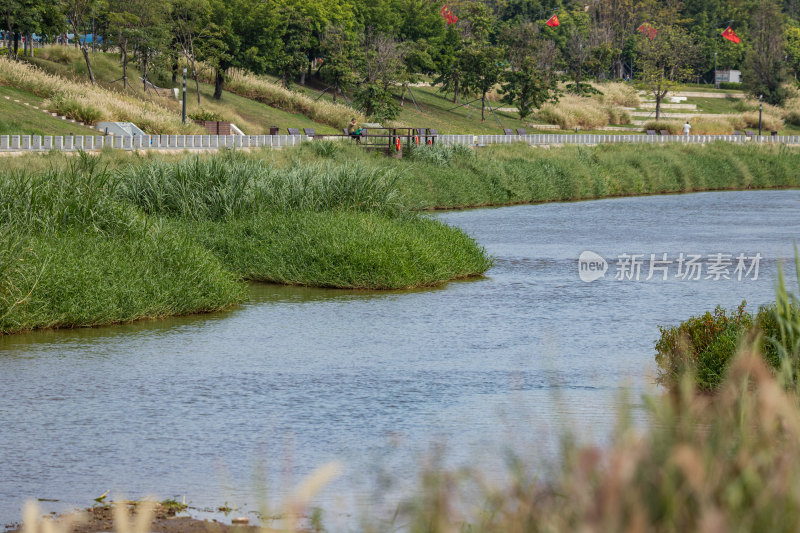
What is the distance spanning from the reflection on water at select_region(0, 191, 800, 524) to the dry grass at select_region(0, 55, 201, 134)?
116 ft

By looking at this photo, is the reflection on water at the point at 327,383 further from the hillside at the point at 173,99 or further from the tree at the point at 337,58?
the tree at the point at 337,58

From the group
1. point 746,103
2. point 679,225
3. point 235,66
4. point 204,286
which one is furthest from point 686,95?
point 204,286

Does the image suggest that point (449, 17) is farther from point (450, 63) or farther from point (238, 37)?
point (238, 37)

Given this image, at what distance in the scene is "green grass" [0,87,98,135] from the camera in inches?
2005

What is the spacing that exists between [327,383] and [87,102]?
1839 inches

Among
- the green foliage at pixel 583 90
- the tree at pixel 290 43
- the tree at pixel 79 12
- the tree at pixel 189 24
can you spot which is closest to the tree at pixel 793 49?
the green foliage at pixel 583 90

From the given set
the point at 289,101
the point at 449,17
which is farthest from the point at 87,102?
the point at 449,17

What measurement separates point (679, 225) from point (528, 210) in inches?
314

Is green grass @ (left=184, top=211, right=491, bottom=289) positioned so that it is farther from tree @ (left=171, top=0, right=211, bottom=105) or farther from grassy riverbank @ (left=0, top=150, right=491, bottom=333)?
tree @ (left=171, top=0, right=211, bottom=105)

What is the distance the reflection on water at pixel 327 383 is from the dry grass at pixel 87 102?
116ft

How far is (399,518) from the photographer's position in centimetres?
929

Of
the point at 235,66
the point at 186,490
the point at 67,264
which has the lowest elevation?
the point at 186,490

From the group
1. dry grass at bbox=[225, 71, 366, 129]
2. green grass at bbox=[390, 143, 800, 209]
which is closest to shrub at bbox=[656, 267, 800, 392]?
green grass at bbox=[390, 143, 800, 209]

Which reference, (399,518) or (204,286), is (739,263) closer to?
(204,286)
